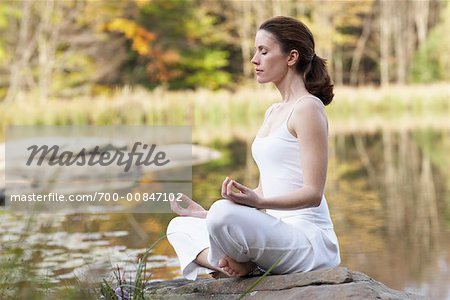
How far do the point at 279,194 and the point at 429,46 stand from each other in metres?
26.1

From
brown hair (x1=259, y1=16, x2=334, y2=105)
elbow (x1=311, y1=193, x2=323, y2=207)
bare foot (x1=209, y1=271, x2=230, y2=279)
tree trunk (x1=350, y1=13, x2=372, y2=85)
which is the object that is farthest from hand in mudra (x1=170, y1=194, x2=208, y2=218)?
tree trunk (x1=350, y1=13, x2=372, y2=85)

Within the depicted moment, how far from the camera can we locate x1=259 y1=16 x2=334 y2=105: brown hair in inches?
115

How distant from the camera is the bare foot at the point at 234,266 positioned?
9.30ft

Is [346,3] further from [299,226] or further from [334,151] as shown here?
[299,226]

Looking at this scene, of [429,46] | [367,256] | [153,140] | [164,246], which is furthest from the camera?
[429,46]

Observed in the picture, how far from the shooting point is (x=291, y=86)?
2963mm

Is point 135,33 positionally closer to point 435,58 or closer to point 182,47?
point 182,47

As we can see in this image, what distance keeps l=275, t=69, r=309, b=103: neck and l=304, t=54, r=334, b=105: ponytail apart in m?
0.02

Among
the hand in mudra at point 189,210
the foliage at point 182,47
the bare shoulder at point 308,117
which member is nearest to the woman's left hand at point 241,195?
the bare shoulder at point 308,117

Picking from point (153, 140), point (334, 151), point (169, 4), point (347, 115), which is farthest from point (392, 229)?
point (169, 4)

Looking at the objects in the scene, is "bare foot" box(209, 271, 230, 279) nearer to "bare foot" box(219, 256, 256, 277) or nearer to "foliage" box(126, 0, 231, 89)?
"bare foot" box(219, 256, 256, 277)

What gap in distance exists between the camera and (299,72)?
3.00 m

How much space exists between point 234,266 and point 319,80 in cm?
65

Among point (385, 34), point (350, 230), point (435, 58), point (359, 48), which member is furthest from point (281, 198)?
point (359, 48)
